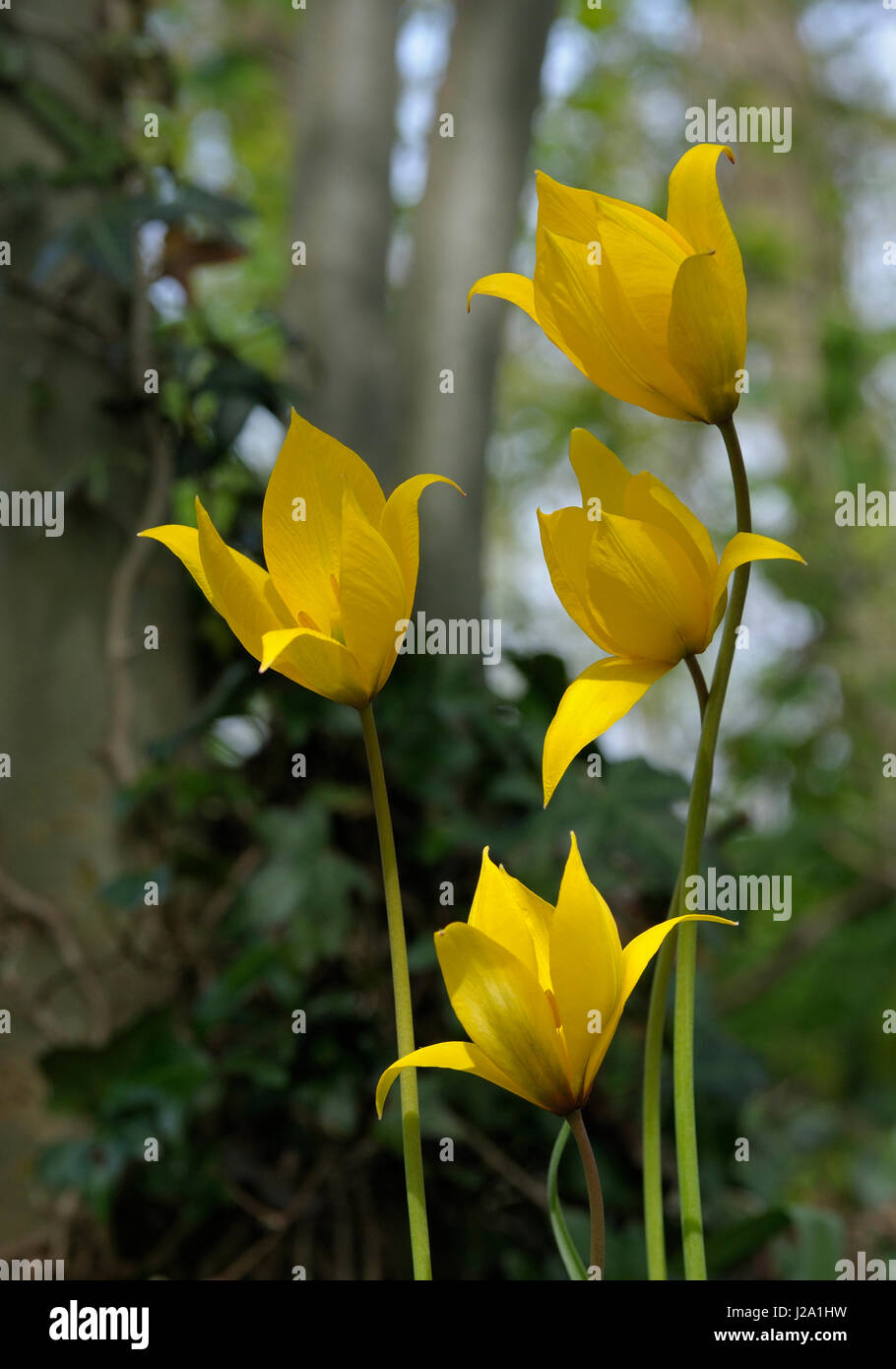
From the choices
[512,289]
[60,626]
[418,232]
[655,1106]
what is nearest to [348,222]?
[418,232]

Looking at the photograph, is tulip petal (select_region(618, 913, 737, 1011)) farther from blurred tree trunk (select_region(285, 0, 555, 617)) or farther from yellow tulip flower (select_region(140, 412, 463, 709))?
blurred tree trunk (select_region(285, 0, 555, 617))

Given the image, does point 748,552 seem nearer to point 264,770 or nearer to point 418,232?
point 264,770

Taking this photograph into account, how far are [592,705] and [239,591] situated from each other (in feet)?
0.28

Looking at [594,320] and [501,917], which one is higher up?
[594,320]

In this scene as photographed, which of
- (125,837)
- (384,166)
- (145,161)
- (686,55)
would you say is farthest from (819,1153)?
(686,55)

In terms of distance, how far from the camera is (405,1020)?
0.25 metres

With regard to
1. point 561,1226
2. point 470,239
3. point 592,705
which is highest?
point 470,239

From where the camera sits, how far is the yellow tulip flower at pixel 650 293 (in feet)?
0.79

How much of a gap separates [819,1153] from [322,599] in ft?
5.53

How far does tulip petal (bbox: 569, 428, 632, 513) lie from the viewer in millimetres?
271

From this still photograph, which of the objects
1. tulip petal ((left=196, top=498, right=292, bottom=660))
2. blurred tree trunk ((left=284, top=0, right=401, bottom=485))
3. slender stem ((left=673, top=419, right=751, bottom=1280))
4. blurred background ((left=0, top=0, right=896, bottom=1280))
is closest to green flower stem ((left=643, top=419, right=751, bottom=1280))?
slender stem ((left=673, top=419, right=751, bottom=1280))

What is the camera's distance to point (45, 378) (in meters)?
0.97

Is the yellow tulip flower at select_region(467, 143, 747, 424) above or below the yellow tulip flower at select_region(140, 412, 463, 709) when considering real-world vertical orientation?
above
